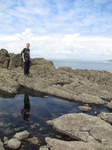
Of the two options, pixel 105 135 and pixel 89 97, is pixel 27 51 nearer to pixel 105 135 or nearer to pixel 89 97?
pixel 89 97

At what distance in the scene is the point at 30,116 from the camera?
14234 mm

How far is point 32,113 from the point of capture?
15.0m

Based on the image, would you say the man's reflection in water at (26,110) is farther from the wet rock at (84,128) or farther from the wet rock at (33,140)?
the wet rock at (33,140)

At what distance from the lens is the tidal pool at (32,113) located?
11.6 m

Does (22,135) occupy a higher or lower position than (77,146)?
lower

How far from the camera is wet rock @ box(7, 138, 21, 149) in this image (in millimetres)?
9697

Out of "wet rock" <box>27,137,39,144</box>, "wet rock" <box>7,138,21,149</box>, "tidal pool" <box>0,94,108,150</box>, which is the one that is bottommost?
"wet rock" <box>27,137,39,144</box>

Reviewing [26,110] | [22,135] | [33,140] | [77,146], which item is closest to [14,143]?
[22,135]

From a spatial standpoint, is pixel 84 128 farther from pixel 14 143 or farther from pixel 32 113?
pixel 32 113

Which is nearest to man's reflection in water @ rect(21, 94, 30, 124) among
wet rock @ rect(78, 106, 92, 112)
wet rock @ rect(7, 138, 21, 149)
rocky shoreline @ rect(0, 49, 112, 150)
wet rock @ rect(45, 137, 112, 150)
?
rocky shoreline @ rect(0, 49, 112, 150)

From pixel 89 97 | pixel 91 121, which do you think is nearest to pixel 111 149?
pixel 91 121

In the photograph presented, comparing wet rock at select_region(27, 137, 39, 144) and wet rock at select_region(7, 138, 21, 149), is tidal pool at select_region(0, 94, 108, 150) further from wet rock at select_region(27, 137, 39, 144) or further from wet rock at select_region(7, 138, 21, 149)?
wet rock at select_region(7, 138, 21, 149)

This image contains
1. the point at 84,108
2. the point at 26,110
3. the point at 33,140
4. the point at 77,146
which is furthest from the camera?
the point at 84,108

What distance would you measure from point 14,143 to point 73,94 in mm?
12854
